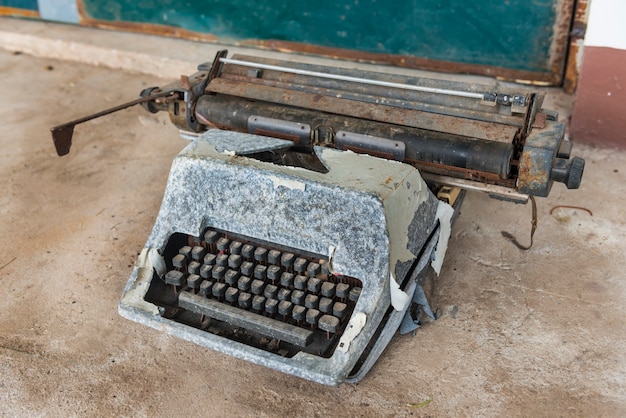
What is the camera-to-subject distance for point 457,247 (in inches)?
114

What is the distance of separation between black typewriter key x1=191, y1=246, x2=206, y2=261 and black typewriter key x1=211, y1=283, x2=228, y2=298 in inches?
5.4

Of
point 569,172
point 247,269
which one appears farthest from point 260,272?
point 569,172

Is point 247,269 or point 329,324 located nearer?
point 329,324

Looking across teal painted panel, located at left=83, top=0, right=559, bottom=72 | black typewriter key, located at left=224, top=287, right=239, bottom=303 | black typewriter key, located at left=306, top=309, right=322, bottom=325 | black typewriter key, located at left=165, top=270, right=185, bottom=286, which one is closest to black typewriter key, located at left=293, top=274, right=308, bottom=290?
black typewriter key, located at left=306, top=309, right=322, bottom=325

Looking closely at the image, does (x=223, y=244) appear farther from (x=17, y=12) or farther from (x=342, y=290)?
(x=17, y=12)

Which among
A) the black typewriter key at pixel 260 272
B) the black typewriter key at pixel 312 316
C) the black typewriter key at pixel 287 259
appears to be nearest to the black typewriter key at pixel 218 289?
the black typewriter key at pixel 260 272

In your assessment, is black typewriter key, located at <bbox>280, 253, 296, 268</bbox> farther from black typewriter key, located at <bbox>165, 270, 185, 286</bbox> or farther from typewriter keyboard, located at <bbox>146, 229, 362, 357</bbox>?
black typewriter key, located at <bbox>165, 270, 185, 286</bbox>

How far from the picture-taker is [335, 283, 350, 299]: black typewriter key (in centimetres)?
213

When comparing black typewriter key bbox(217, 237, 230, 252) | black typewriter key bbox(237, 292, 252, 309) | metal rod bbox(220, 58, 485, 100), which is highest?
metal rod bbox(220, 58, 485, 100)

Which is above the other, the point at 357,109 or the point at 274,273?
the point at 357,109

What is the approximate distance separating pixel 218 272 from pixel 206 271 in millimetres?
49

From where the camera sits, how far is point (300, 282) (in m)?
2.18

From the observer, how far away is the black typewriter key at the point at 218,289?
224 centimetres

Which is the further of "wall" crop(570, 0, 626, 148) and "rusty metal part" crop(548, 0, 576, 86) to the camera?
"rusty metal part" crop(548, 0, 576, 86)
